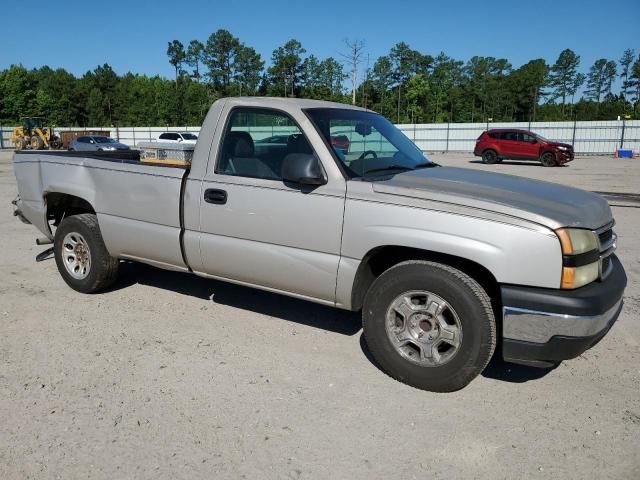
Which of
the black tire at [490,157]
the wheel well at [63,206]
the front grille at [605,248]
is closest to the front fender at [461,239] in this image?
the front grille at [605,248]

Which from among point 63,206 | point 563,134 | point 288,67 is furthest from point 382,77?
point 63,206

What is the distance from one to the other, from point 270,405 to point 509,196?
2.03 metres

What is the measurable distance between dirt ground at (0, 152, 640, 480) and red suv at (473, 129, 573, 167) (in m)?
22.9

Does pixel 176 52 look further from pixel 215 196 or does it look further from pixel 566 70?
pixel 215 196

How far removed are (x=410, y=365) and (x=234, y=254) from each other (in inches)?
63.5

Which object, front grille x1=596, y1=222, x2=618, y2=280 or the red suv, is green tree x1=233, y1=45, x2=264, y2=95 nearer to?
the red suv

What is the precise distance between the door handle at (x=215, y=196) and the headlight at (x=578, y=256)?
7.93 ft

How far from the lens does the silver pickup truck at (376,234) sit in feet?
10.2

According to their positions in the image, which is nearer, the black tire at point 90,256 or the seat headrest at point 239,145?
the seat headrest at point 239,145

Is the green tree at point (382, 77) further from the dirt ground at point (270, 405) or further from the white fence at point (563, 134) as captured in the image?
the dirt ground at point (270, 405)

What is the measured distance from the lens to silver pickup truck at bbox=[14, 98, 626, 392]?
312 centimetres

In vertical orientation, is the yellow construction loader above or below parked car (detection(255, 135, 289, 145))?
below

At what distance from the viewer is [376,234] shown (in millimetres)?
3545

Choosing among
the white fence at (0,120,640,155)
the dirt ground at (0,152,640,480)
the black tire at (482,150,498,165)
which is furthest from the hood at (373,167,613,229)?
the white fence at (0,120,640,155)
